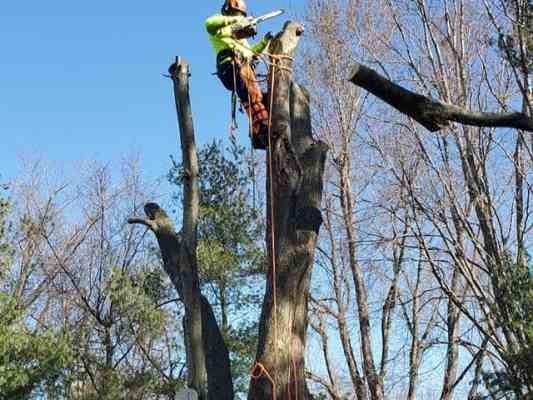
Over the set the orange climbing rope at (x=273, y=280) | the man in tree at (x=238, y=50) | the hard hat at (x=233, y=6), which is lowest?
the orange climbing rope at (x=273, y=280)

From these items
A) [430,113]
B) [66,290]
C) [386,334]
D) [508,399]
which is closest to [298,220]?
[430,113]

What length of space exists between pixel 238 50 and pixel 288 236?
4.63 feet

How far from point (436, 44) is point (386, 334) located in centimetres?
577

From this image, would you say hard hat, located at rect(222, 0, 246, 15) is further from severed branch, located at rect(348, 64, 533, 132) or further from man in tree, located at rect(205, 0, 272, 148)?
severed branch, located at rect(348, 64, 533, 132)

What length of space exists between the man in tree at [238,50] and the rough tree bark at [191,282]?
1.20 ft

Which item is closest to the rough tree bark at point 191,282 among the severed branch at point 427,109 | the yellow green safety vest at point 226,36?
the yellow green safety vest at point 226,36

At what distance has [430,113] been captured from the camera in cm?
333

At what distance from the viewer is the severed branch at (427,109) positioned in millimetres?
3212

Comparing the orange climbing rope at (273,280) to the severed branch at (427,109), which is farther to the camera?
the orange climbing rope at (273,280)

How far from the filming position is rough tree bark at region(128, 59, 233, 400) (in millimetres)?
4191

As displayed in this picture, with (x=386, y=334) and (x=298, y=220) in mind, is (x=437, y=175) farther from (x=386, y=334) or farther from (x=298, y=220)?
(x=298, y=220)

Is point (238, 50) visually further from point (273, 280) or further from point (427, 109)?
point (427, 109)

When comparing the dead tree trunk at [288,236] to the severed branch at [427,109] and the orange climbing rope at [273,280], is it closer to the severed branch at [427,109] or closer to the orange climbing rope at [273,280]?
the orange climbing rope at [273,280]

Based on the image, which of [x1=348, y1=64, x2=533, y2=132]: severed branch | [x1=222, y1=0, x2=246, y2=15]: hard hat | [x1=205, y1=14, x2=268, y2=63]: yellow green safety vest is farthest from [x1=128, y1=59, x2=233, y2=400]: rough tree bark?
[x1=348, y1=64, x2=533, y2=132]: severed branch
